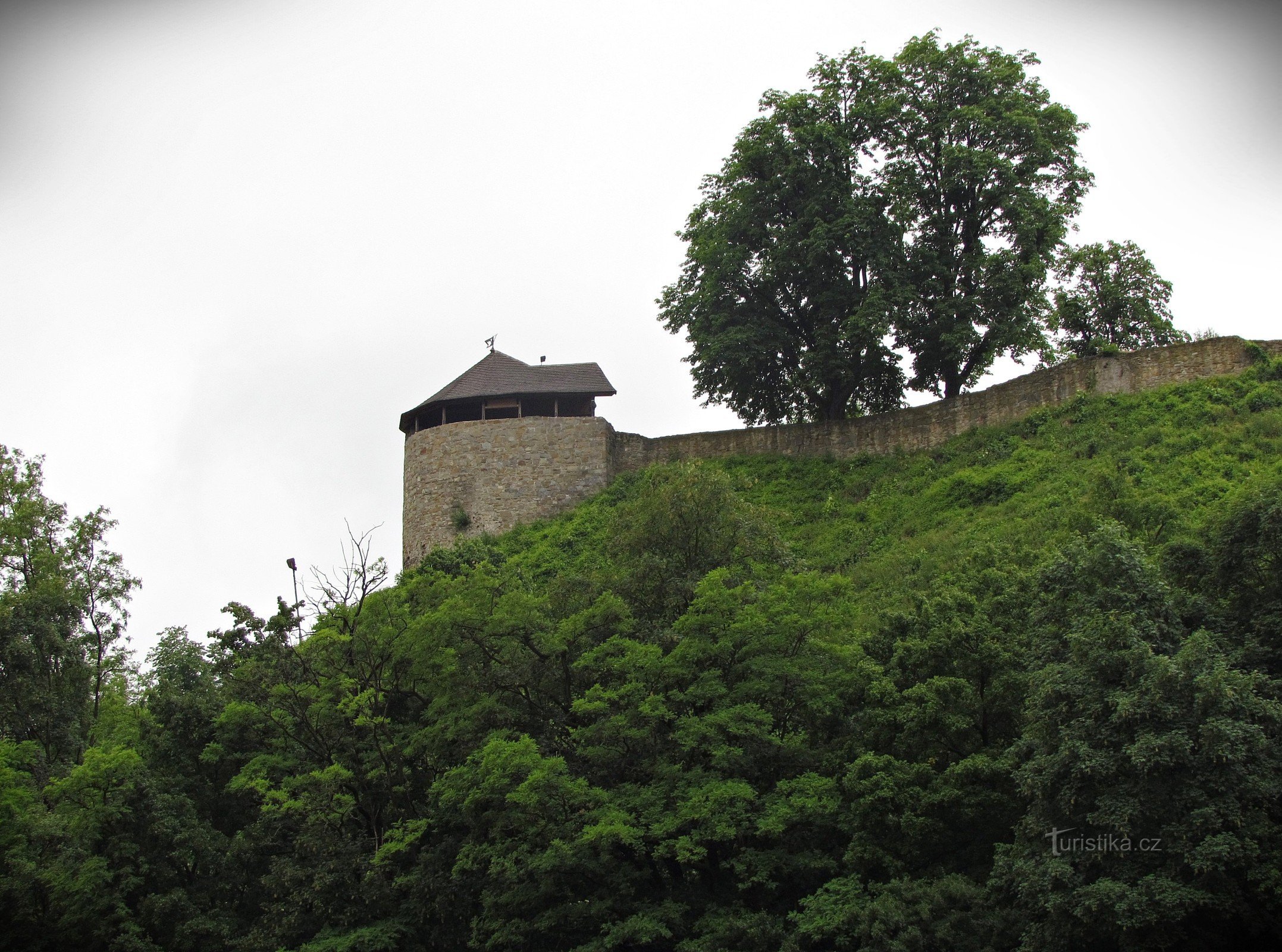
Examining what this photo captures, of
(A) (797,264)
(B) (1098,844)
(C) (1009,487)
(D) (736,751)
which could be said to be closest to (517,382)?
(A) (797,264)

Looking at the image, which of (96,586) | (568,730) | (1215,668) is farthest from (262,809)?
(1215,668)

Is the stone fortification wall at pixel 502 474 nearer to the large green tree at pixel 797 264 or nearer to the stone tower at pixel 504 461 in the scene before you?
the stone tower at pixel 504 461

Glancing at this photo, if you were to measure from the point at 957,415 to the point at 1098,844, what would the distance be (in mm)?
21719

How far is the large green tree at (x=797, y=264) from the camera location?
134ft

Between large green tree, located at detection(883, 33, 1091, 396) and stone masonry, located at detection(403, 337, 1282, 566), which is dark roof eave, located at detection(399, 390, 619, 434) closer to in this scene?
stone masonry, located at detection(403, 337, 1282, 566)

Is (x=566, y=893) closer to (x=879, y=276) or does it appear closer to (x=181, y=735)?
(x=181, y=735)

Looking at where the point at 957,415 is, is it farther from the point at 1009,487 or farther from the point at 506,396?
the point at 506,396

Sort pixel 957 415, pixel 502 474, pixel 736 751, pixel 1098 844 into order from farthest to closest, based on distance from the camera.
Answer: pixel 502 474
pixel 957 415
pixel 736 751
pixel 1098 844

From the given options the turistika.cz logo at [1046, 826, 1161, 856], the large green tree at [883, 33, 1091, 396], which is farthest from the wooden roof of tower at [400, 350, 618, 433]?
the turistika.cz logo at [1046, 826, 1161, 856]

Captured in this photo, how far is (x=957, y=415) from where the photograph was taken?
39188mm

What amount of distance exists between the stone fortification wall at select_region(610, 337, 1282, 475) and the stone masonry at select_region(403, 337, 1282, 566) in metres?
0.04

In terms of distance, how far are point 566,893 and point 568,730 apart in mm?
3355

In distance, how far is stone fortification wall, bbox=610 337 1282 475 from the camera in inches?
1398

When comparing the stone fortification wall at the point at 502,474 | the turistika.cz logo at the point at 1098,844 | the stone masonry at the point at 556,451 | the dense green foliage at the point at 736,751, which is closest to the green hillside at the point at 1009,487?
the dense green foliage at the point at 736,751
